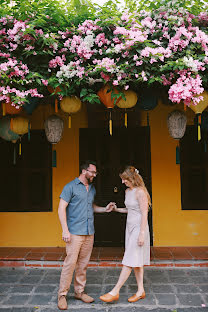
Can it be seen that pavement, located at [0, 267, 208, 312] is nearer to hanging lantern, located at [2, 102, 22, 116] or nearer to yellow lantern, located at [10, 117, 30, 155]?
yellow lantern, located at [10, 117, 30, 155]

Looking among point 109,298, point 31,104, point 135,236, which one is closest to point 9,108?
point 31,104

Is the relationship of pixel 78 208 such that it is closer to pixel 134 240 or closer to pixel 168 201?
pixel 134 240

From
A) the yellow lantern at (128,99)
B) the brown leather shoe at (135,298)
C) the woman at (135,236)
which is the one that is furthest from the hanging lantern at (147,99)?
the brown leather shoe at (135,298)

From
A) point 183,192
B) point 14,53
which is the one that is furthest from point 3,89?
point 183,192

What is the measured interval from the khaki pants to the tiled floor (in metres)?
1.30

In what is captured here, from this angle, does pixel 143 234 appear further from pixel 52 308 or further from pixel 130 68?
pixel 130 68

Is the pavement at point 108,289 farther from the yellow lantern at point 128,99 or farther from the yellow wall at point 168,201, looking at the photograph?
the yellow lantern at point 128,99

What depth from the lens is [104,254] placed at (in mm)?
5527

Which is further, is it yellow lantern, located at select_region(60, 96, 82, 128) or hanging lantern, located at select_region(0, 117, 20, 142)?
hanging lantern, located at select_region(0, 117, 20, 142)

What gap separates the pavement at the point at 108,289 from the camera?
3.73 metres

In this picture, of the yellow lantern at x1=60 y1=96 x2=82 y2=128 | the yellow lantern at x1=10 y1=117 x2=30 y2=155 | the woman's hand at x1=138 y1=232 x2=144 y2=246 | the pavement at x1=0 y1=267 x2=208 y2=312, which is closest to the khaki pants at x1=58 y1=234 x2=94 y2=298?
the pavement at x1=0 y1=267 x2=208 y2=312

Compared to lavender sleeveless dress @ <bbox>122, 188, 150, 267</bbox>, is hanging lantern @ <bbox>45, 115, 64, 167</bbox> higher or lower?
higher

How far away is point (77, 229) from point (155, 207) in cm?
265

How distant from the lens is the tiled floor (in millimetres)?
5266
